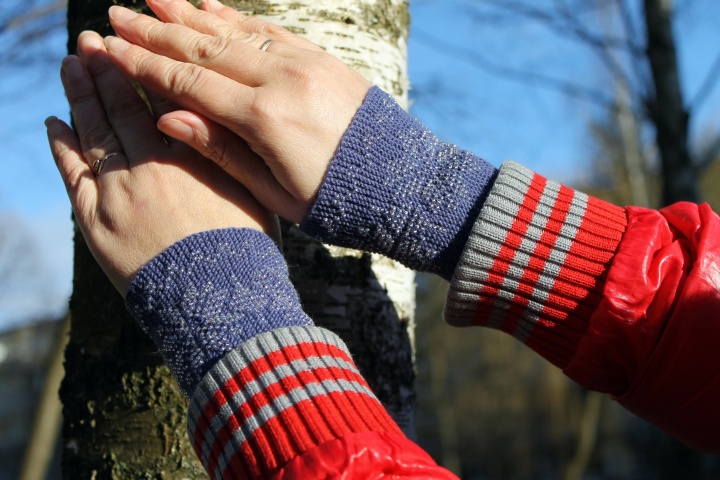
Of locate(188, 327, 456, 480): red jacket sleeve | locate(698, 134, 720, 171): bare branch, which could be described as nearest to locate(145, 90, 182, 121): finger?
locate(188, 327, 456, 480): red jacket sleeve

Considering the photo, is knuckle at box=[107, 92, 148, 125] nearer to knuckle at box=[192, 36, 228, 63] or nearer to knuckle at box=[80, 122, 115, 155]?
knuckle at box=[80, 122, 115, 155]

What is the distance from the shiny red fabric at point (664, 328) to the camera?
1.10 metres

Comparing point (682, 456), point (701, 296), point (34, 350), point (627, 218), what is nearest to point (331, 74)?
point (627, 218)

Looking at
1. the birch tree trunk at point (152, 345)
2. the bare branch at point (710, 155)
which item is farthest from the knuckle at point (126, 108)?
the bare branch at point (710, 155)

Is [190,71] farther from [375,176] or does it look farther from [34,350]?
[34,350]

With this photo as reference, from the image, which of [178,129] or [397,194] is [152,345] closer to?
[178,129]

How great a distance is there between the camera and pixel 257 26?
1302 mm

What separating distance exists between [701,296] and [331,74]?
68 cm

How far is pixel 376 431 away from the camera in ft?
2.98

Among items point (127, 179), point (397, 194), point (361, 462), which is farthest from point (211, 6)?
point (361, 462)

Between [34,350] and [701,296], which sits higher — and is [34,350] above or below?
below

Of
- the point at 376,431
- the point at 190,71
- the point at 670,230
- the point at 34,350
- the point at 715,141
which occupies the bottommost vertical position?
the point at 34,350

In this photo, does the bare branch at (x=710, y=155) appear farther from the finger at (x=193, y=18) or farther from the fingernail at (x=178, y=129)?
the fingernail at (x=178, y=129)

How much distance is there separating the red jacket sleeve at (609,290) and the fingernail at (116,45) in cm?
66
